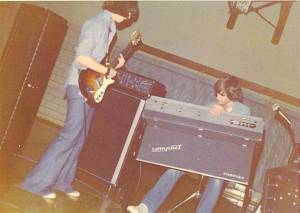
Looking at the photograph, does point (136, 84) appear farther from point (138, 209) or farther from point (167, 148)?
point (138, 209)

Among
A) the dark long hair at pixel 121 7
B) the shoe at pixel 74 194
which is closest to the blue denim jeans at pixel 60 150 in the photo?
the shoe at pixel 74 194

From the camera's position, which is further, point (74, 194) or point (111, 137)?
point (111, 137)

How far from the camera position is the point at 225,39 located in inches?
195


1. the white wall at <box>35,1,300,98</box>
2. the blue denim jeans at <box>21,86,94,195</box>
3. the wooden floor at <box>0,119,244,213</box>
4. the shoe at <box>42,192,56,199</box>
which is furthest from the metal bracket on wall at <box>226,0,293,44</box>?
the shoe at <box>42,192,56,199</box>

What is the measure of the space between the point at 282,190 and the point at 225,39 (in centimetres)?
301

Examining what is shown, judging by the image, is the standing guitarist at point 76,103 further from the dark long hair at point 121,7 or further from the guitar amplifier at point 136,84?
the guitar amplifier at point 136,84

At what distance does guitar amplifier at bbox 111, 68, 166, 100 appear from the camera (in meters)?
3.23

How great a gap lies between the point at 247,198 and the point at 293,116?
2111mm

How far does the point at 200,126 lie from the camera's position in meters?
2.69

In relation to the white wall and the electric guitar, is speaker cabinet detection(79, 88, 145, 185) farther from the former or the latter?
the white wall

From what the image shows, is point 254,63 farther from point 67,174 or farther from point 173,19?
point 67,174

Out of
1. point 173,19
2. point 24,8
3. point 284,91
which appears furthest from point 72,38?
point 284,91

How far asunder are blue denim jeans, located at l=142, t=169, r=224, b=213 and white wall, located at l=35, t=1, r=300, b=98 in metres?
2.34

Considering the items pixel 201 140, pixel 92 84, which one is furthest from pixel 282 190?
pixel 92 84
